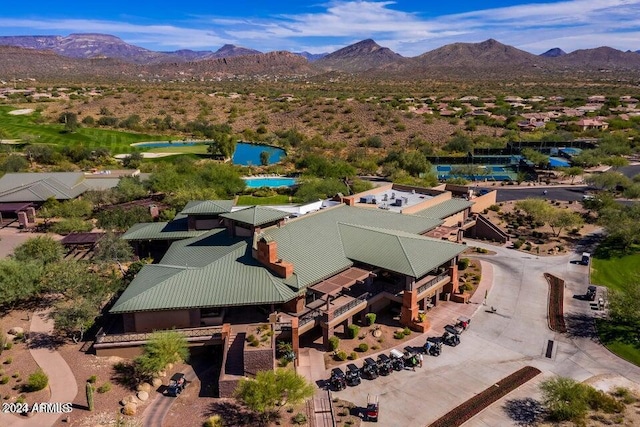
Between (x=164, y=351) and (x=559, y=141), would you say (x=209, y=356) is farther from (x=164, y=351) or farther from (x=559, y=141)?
(x=559, y=141)

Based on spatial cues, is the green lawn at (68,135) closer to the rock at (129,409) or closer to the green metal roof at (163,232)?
the green metal roof at (163,232)

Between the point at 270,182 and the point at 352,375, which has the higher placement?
the point at 270,182

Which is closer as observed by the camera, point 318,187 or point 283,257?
point 283,257

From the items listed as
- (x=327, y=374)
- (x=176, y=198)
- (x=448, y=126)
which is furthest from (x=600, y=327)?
(x=448, y=126)

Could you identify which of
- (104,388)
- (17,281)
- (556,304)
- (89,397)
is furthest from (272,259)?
(556,304)

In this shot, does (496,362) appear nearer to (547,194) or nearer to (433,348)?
(433,348)

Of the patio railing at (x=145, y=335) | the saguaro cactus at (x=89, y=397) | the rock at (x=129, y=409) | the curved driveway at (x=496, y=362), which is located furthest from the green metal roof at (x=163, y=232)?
the curved driveway at (x=496, y=362)
